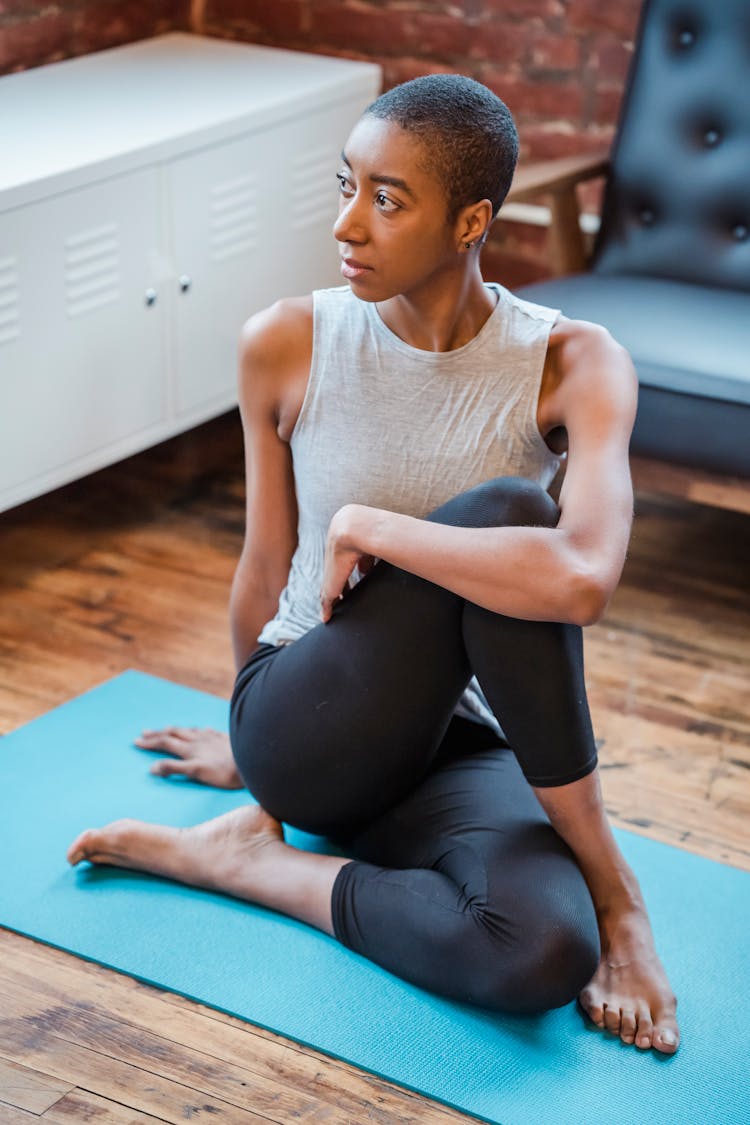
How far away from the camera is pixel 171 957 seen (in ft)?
5.40

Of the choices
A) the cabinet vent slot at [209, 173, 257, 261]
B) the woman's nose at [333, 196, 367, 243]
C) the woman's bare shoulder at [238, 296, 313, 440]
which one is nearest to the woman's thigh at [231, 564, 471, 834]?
the woman's bare shoulder at [238, 296, 313, 440]

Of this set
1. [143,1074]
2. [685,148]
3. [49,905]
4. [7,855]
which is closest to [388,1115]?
[143,1074]

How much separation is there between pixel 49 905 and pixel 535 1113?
0.60m

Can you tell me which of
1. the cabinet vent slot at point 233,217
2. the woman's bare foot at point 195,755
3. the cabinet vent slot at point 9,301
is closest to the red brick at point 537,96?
the cabinet vent slot at point 233,217

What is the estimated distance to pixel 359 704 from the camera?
5.16 ft

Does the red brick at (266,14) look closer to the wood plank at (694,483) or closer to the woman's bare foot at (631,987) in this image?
the wood plank at (694,483)

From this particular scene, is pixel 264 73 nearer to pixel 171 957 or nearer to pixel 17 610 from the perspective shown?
pixel 17 610

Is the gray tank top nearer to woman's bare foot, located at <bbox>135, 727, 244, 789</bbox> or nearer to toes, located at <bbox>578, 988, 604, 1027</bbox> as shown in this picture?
woman's bare foot, located at <bbox>135, 727, 244, 789</bbox>

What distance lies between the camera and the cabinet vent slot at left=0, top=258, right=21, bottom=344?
2246 millimetres

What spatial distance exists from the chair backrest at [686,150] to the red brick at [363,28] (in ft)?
1.92

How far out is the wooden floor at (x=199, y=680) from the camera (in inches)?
58.2

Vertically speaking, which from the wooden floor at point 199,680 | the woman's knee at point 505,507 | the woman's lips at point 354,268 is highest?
the woman's lips at point 354,268

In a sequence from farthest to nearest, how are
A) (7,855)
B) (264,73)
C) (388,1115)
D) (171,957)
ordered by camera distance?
(264,73) → (7,855) → (171,957) → (388,1115)

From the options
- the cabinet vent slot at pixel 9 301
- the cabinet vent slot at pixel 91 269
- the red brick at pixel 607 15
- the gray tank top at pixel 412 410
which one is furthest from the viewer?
the red brick at pixel 607 15
